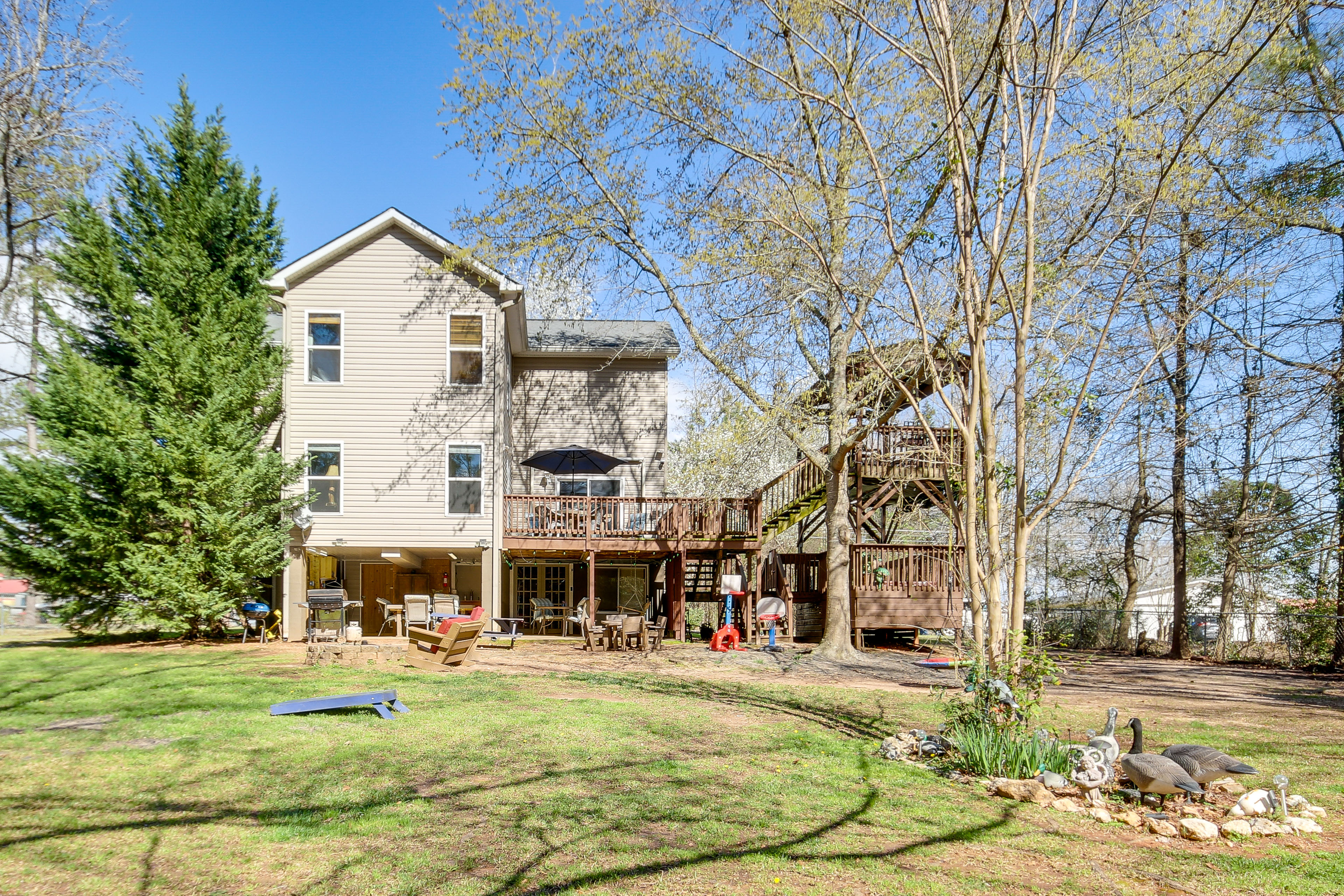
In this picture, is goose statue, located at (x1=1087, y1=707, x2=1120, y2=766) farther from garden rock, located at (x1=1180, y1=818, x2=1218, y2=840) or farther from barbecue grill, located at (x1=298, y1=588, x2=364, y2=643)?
barbecue grill, located at (x1=298, y1=588, x2=364, y2=643)

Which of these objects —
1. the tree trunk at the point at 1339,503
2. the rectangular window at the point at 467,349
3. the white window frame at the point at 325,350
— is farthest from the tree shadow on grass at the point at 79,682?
the tree trunk at the point at 1339,503

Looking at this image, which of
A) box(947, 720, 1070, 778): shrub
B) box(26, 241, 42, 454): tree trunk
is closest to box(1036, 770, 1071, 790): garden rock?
box(947, 720, 1070, 778): shrub

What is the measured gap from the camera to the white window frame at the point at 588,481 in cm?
2022

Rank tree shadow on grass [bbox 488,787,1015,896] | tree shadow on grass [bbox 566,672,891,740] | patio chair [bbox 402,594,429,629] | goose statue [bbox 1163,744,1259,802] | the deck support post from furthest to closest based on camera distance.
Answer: the deck support post
patio chair [bbox 402,594,429,629]
tree shadow on grass [bbox 566,672,891,740]
goose statue [bbox 1163,744,1259,802]
tree shadow on grass [bbox 488,787,1015,896]

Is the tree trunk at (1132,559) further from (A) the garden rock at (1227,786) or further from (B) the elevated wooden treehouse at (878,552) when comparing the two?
(A) the garden rock at (1227,786)

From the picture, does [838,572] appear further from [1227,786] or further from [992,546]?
[1227,786]

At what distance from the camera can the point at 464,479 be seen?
17328 millimetres

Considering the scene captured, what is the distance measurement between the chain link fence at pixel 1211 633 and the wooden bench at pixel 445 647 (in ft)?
28.2

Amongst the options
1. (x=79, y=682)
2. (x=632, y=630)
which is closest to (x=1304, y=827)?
(x=632, y=630)

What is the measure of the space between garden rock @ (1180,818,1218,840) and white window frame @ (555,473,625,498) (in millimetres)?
15188

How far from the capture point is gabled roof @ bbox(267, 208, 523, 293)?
55.8 ft

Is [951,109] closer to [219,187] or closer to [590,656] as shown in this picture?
[590,656]

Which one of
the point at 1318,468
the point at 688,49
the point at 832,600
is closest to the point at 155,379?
the point at 688,49

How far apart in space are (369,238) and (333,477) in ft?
16.9
